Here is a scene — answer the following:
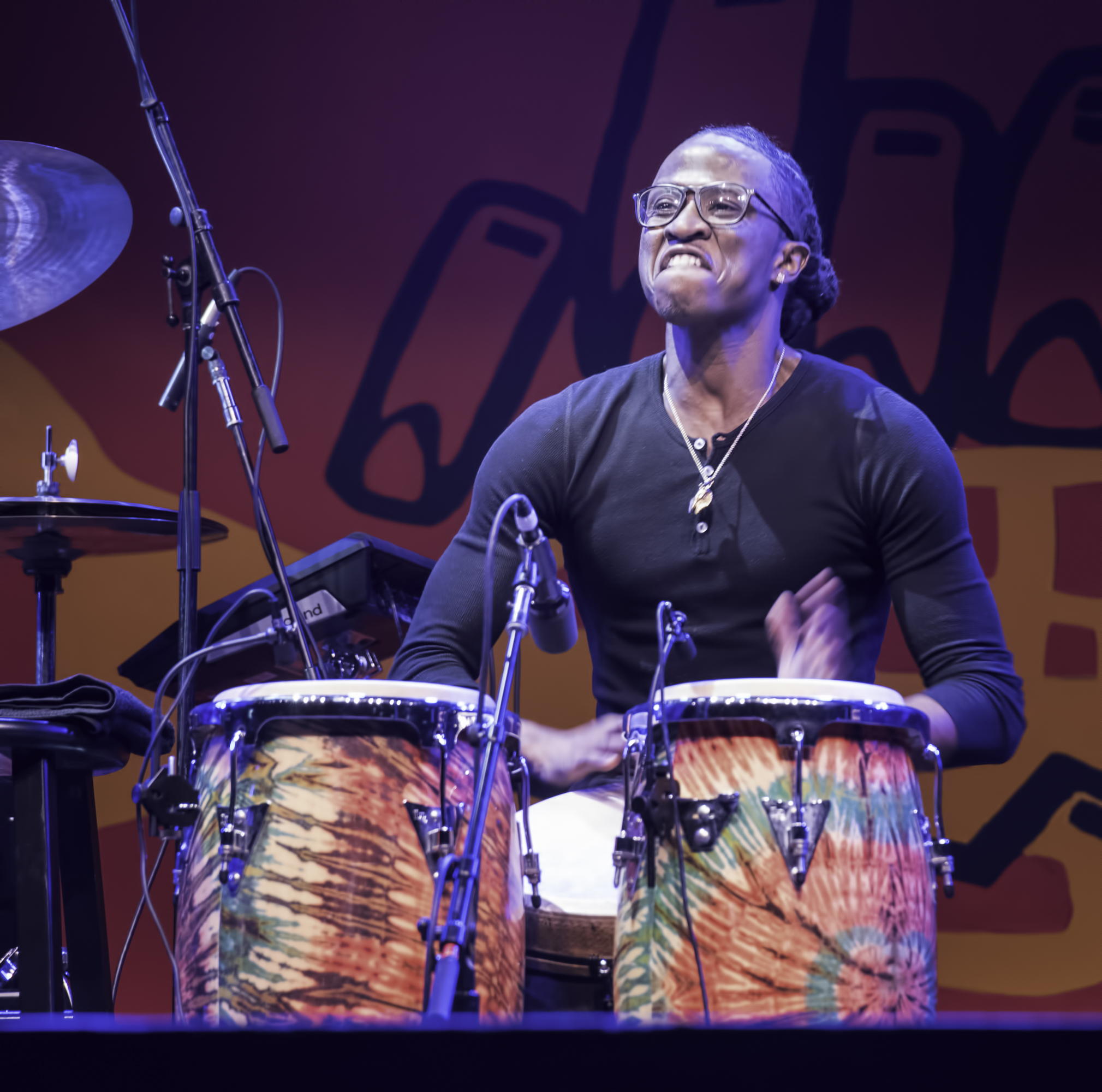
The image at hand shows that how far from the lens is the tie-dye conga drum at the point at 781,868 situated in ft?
4.65

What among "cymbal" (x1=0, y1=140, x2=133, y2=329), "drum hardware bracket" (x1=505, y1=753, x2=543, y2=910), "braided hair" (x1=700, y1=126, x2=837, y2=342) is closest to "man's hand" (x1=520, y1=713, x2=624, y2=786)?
"drum hardware bracket" (x1=505, y1=753, x2=543, y2=910)

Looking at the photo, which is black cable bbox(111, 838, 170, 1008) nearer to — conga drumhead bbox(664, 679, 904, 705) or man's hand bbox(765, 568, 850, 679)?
conga drumhead bbox(664, 679, 904, 705)

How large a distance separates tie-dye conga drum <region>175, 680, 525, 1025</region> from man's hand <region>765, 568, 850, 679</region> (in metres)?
0.57

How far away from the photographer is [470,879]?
126 cm

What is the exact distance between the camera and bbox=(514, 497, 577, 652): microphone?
1.44m

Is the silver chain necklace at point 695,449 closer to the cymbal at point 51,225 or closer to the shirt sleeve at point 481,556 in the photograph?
the shirt sleeve at point 481,556

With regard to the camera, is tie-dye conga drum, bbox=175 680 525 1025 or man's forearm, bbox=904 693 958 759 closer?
tie-dye conga drum, bbox=175 680 525 1025

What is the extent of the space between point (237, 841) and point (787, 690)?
2.11 feet

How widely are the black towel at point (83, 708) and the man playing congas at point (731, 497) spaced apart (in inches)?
17.9

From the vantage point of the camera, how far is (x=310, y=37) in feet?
11.1

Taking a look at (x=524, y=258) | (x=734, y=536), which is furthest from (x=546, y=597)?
(x=524, y=258)

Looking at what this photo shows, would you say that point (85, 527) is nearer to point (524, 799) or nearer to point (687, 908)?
point (524, 799)

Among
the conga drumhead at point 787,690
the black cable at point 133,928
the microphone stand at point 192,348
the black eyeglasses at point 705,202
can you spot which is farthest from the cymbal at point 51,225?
the conga drumhead at point 787,690

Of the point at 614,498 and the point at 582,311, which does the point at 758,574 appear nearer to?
the point at 614,498
